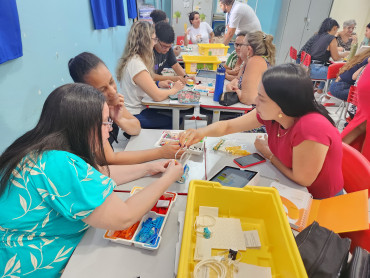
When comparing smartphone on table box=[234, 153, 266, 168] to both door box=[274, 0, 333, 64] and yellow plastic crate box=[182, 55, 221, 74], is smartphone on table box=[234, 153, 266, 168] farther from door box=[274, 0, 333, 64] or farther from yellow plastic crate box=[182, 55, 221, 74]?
door box=[274, 0, 333, 64]

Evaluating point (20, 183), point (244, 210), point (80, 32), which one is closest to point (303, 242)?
point (244, 210)

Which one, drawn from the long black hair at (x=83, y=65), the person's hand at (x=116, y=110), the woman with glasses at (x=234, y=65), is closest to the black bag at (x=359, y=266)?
the person's hand at (x=116, y=110)

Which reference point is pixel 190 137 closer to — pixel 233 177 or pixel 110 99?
pixel 233 177

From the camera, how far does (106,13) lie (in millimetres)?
3340

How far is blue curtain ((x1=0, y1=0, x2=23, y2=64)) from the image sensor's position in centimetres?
137

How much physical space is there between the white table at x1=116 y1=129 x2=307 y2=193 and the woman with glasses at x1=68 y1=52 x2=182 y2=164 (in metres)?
0.12

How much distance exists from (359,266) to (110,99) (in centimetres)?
156

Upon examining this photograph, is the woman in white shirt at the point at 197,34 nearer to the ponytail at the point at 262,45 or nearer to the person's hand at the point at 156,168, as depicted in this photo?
the ponytail at the point at 262,45

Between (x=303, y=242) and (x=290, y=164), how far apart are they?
2.06 ft

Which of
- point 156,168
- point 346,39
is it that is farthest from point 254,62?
point 346,39

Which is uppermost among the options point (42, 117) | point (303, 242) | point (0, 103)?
point (42, 117)

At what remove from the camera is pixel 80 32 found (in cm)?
257

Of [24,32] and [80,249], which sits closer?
[80,249]

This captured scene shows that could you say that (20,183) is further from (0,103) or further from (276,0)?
(276,0)
